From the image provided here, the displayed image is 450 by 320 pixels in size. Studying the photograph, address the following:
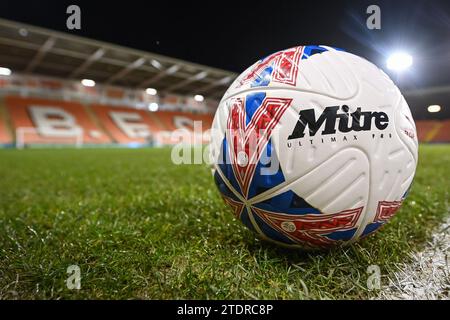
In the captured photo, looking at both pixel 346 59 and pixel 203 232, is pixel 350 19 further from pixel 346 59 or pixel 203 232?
pixel 203 232

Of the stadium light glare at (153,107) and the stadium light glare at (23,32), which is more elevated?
A: the stadium light glare at (23,32)

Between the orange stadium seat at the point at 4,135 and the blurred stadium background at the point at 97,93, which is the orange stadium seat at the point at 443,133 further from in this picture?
the orange stadium seat at the point at 4,135

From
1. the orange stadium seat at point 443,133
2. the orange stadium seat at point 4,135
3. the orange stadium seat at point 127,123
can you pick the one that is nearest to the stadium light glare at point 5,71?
the orange stadium seat at point 4,135

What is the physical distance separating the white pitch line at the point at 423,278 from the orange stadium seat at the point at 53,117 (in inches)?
987

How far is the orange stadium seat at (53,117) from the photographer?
22812mm

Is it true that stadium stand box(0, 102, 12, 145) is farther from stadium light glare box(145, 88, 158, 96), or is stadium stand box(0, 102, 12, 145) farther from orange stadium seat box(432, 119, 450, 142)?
orange stadium seat box(432, 119, 450, 142)

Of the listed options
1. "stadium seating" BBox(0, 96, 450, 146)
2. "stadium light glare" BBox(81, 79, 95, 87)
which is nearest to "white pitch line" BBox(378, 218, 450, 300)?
"stadium seating" BBox(0, 96, 450, 146)

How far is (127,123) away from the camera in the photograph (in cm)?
2883

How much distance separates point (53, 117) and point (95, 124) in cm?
323

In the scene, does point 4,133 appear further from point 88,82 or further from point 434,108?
point 434,108

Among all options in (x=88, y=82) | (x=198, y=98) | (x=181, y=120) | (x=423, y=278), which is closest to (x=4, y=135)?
(x=88, y=82)

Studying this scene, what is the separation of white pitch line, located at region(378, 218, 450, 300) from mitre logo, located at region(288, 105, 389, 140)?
622 mm
